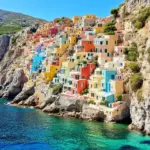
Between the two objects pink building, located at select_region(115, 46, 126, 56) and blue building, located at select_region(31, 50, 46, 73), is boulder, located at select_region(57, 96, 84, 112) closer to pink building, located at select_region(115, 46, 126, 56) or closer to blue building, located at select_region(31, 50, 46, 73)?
pink building, located at select_region(115, 46, 126, 56)

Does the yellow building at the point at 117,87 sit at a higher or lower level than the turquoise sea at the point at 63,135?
higher

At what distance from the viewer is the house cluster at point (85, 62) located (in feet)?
198

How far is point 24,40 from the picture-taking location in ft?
376

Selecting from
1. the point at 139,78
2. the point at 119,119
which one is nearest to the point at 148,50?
the point at 139,78

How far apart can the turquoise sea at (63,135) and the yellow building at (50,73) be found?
64.5ft

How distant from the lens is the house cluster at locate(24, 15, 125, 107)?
60438 mm

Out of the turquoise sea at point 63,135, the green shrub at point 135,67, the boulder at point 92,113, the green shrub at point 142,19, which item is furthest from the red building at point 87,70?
the green shrub at point 135,67

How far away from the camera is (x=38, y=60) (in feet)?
296

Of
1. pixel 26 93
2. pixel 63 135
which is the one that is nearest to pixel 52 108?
pixel 26 93

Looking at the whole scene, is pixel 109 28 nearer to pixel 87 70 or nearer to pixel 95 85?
pixel 87 70

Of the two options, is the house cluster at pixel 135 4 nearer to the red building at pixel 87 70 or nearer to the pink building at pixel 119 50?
the pink building at pixel 119 50

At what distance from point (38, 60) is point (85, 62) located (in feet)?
77.0

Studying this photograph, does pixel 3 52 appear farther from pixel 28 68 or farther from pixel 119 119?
pixel 119 119

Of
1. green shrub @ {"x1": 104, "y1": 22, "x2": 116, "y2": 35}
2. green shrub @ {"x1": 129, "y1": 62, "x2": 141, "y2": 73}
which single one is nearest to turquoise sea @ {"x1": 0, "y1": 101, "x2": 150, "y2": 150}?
green shrub @ {"x1": 129, "y1": 62, "x2": 141, "y2": 73}
